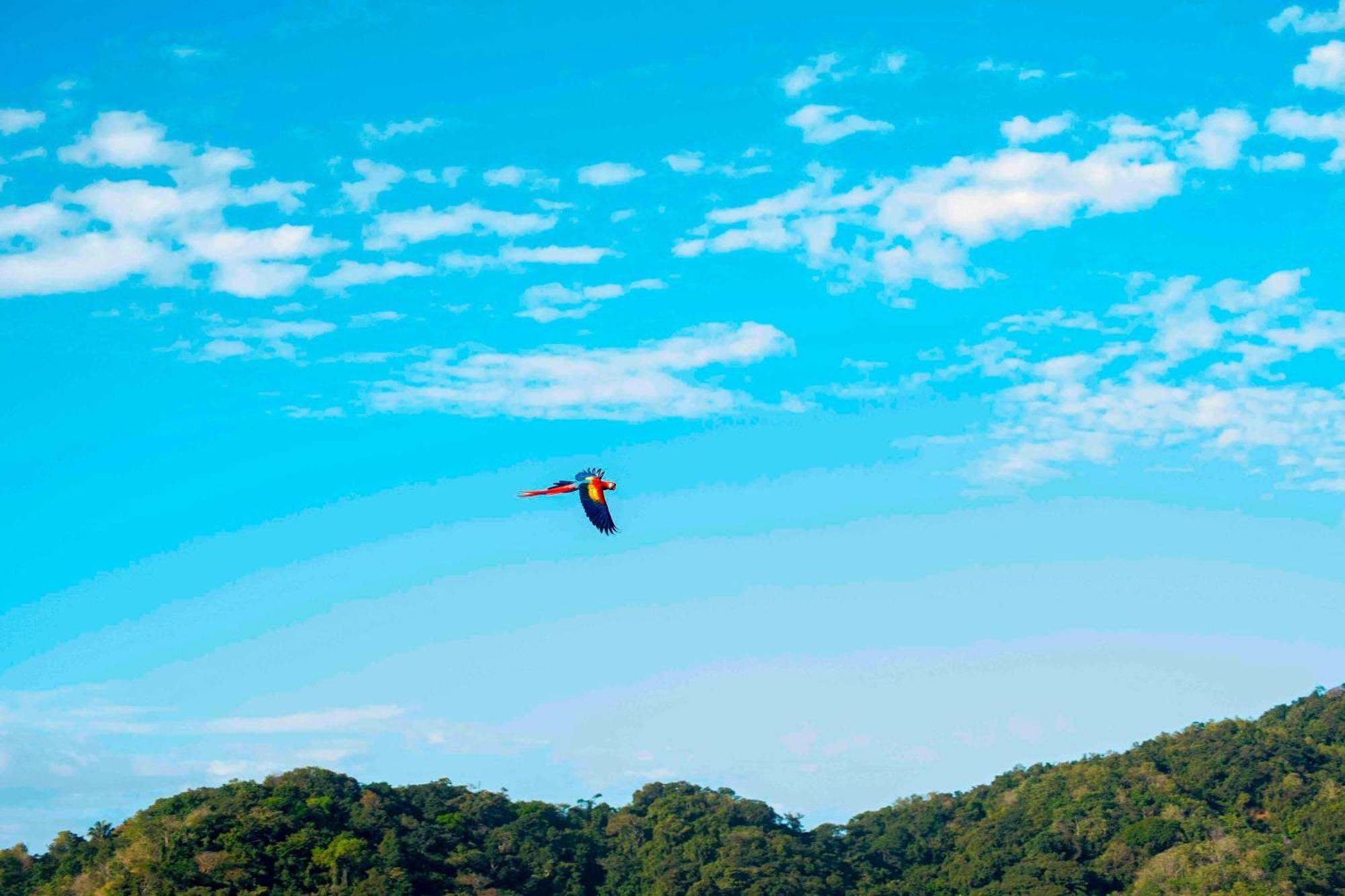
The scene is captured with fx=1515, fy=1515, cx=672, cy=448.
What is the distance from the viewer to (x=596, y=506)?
3988 centimetres

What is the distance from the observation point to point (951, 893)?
335 ft

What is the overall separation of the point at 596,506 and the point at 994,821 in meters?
77.3

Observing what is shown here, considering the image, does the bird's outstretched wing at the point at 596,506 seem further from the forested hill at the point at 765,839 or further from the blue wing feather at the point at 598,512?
the forested hill at the point at 765,839

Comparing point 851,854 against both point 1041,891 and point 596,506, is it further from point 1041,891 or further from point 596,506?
point 596,506

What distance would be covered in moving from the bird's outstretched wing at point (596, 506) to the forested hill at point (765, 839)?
47.3 meters

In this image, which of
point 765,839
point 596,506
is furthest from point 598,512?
point 765,839

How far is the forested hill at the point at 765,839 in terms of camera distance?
269 feet

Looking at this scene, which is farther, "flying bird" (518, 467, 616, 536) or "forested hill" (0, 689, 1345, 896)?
"forested hill" (0, 689, 1345, 896)

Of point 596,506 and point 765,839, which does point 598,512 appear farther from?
Answer: point 765,839

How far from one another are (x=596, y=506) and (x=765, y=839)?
214 feet

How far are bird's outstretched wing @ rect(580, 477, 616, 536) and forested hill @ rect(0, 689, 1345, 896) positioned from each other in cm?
4734

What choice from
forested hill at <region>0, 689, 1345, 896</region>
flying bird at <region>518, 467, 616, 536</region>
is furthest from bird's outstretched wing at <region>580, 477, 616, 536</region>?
forested hill at <region>0, 689, 1345, 896</region>

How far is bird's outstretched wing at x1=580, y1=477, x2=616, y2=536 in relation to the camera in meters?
39.8

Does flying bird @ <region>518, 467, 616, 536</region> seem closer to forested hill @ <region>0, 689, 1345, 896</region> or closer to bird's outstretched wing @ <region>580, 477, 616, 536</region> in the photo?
bird's outstretched wing @ <region>580, 477, 616, 536</region>
